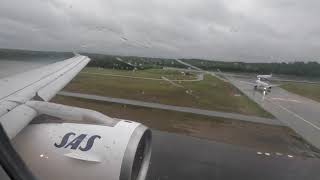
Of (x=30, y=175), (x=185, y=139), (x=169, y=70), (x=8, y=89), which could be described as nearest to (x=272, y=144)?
(x=185, y=139)

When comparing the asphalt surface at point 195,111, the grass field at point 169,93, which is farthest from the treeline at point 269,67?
the asphalt surface at point 195,111

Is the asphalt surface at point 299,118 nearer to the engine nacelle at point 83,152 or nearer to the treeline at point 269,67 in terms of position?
the treeline at point 269,67

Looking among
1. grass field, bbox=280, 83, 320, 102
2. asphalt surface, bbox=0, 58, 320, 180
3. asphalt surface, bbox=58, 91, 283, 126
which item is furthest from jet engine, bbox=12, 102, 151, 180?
grass field, bbox=280, 83, 320, 102

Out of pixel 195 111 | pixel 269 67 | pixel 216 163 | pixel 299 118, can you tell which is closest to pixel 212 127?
pixel 195 111

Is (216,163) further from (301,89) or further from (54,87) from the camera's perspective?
(301,89)

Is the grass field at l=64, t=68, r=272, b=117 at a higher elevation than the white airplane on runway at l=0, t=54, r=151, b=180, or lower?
lower

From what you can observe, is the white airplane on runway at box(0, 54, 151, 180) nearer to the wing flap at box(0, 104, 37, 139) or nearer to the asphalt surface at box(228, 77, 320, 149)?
the wing flap at box(0, 104, 37, 139)
